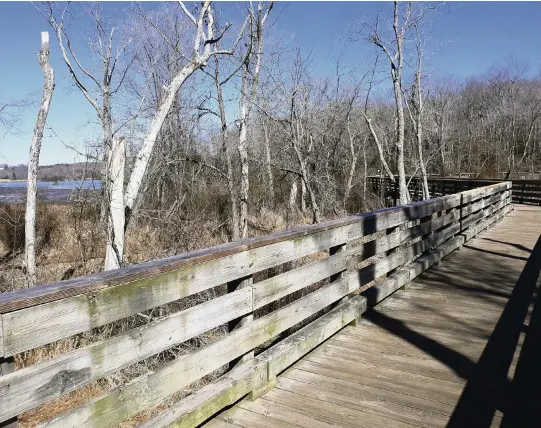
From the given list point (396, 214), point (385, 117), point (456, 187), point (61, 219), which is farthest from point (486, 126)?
point (396, 214)

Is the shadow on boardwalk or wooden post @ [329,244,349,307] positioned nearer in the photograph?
the shadow on boardwalk

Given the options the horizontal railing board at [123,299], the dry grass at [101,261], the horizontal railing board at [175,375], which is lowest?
the dry grass at [101,261]

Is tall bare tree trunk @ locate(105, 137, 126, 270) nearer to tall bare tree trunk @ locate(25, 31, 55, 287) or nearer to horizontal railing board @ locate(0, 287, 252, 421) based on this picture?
tall bare tree trunk @ locate(25, 31, 55, 287)

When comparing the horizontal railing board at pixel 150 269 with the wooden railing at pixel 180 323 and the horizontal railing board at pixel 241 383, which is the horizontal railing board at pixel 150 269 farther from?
the horizontal railing board at pixel 241 383

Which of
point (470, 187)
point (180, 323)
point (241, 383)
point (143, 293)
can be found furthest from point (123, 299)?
point (470, 187)

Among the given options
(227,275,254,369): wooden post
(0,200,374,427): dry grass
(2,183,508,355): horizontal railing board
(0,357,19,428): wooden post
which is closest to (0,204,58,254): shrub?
(0,200,374,427): dry grass

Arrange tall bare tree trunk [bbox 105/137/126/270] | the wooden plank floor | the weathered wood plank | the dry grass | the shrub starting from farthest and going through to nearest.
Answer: the shrub < tall bare tree trunk [bbox 105/137/126/270] < the dry grass < the wooden plank floor < the weathered wood plank

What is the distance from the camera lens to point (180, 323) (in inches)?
97.0

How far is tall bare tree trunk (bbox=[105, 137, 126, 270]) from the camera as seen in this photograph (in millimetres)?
8391

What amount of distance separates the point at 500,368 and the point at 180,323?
2.57m

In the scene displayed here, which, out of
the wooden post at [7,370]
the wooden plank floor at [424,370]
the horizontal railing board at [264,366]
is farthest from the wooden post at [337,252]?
the wooden post at [7,370]

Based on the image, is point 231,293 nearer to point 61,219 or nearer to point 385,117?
point 61,219

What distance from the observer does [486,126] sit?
2416 inches

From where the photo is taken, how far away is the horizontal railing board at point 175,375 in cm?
197
